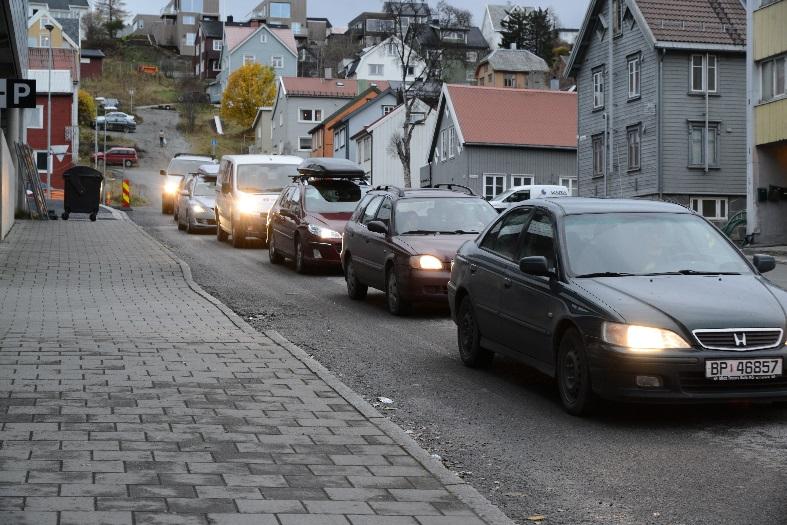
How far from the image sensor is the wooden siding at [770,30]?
1353 inches

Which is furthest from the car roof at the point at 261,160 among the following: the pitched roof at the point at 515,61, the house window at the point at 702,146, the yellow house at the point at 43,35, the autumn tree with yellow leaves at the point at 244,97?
the pitched roof at the point at 515,61

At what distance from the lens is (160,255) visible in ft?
74.3

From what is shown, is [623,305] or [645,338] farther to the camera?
[623,305]

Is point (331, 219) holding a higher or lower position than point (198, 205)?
lower

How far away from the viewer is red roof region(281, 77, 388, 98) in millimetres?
95500

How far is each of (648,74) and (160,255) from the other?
27.1 metres

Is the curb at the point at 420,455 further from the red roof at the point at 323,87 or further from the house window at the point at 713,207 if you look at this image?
the red roof at the point at 323,87

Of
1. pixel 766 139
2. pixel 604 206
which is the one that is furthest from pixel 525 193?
pixel 604 206

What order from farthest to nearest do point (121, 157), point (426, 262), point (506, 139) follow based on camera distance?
point (121, 157), point (506, 139), point (426, 262)

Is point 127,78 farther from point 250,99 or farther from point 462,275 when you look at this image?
point 462,275

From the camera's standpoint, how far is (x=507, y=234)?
34.0 feet

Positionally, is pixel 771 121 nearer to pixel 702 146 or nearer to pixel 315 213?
pixel 702 146

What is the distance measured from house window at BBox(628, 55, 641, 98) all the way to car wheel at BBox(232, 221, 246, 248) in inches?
902

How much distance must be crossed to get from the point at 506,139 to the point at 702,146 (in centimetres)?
1551
